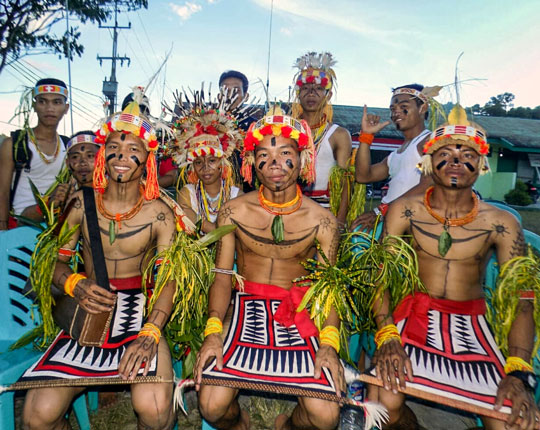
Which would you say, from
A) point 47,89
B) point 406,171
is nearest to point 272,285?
point 406,171

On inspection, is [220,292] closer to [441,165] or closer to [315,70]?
[441,165]

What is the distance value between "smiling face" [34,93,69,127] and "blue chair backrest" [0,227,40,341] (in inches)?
53.9

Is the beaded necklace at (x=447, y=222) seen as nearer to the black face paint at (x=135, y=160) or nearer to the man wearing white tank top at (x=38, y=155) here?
the black face paint at (x=135, y=160)

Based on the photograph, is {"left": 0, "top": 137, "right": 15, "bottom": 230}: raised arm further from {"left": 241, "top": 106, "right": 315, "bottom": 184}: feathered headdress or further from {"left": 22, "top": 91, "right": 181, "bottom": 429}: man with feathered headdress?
{"left": 241, "top": 106, "right": 315, "bottom": 184}: feathered headdress

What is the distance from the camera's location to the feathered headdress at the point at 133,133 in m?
2.87

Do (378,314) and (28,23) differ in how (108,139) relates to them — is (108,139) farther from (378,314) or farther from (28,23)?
(28,23)

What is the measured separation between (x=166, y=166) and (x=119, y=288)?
2541mm

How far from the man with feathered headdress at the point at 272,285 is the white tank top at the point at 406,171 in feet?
4.19

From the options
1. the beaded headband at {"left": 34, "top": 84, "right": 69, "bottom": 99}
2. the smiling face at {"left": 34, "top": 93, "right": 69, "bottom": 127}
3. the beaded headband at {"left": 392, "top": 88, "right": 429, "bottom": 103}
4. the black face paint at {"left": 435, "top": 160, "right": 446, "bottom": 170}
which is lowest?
the black face paint at {"left": 435, "top": 160, "right": 446, "bottom": 170}

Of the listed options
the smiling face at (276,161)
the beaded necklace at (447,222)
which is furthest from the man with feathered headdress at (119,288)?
the beaded necklace at (447,222)

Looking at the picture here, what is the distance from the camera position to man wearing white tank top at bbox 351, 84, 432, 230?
3.88 meters

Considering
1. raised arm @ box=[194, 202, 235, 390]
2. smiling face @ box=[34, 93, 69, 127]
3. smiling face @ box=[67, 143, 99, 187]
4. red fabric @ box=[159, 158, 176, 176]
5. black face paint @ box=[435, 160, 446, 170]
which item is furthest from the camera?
red fabric @ box=[159, 158, 176, 176]

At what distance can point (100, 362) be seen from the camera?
2.37 meters

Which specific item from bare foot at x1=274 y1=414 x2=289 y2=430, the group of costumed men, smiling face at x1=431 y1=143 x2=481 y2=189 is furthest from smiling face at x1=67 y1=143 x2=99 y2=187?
smiling face at x1=431 y1=143 x2=481 y2=189
